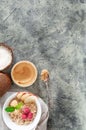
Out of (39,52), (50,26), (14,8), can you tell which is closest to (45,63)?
(39,52)

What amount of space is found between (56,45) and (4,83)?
0.29 m

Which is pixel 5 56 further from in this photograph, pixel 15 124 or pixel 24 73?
pixel 15 124

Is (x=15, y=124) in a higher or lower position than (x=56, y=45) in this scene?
lower

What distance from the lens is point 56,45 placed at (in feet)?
5.30

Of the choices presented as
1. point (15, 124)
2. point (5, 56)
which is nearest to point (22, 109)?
point (15, 124)

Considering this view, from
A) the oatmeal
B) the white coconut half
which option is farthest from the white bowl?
the white coconut half

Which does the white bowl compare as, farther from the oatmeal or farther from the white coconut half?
the white coconut half

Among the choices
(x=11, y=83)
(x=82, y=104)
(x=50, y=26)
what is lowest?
(x=82, y=104)

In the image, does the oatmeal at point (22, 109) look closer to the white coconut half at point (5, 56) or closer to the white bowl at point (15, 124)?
the white bowl at point (15, 124)

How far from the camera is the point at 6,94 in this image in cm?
154

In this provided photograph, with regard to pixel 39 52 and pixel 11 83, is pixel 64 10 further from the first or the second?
pixel 11 83

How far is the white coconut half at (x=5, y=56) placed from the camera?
5.02ft

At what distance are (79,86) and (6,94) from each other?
301mm

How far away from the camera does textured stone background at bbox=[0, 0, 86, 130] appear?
1558mm
